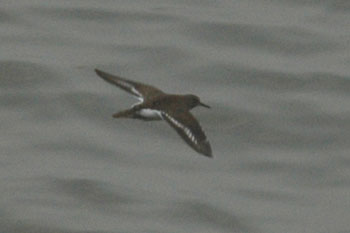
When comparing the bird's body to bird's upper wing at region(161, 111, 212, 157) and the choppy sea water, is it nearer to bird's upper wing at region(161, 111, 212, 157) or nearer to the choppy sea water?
bird's upper wing at region(161, 111, 212, 157)

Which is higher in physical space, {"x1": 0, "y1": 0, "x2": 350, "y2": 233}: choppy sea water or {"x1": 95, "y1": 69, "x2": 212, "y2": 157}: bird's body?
{"x1": 95, "y1": 69, "x2": 212, "y2": 157}: bird's body

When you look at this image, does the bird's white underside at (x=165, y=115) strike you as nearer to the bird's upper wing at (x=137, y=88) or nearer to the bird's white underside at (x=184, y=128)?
the bird's white underside at (x=184, y=128)

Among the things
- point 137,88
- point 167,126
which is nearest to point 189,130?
point 137,88

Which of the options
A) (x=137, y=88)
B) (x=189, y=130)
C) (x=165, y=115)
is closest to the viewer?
(x=189, y=130)

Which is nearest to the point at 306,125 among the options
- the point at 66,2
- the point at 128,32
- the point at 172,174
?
the point at 172,174

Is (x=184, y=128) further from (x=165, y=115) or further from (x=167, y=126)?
(x=167, y=126)

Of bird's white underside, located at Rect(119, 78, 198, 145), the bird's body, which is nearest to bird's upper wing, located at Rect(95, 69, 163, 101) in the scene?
the bird's body

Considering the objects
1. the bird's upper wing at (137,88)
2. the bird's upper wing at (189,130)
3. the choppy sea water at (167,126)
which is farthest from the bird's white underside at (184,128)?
the choppy sea water at (167,126)
